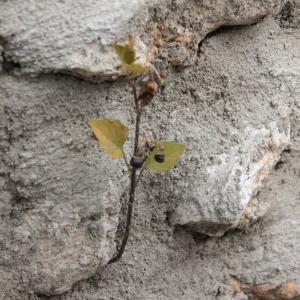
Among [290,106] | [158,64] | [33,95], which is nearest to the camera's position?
[33,95]

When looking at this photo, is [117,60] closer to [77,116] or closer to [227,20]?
[77,116]

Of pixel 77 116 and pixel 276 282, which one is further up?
pixel 77 116

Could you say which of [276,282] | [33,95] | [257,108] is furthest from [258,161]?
[33,95]

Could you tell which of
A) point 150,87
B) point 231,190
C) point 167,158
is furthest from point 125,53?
point 231,190

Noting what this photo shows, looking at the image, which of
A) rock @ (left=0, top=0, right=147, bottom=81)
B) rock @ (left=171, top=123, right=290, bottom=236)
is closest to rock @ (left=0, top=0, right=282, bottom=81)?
rock @ (left=0, top=0, right=147, bottom=81)

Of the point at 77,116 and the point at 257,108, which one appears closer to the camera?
the point at 77,116

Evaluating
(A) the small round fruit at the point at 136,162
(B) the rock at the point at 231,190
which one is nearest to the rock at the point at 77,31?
(A) the small round fruit at the point at 136,162

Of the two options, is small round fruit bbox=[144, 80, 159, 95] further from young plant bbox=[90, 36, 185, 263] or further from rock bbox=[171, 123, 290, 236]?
rock bbox=[171, 123, 290, 236]

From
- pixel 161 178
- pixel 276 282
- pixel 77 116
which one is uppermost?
pixel 77 116
